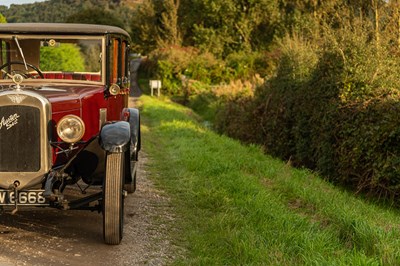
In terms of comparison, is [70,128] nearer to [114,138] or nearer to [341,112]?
[114,138]

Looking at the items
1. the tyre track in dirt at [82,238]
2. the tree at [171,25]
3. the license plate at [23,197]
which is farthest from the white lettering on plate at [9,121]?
the tree at [171,25]

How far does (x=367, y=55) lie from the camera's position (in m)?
10.2

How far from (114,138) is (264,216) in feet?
6.60

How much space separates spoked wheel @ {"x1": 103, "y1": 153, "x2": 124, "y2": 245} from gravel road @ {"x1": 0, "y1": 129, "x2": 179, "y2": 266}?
16 centimetres

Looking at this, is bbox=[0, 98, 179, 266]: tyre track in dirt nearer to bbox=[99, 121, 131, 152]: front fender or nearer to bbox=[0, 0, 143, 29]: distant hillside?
bbox=[99, 121, 131, 152]: front fender

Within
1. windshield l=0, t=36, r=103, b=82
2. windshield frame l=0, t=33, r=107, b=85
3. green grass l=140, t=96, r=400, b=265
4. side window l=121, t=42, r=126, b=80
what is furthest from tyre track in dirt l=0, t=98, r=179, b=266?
side window l=121, t=42, r=126, b=80

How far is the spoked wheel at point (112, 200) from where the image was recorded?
17.5 ft

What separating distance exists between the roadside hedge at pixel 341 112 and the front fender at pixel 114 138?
476cm

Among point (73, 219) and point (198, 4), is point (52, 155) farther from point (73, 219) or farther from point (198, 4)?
point (198, 4)

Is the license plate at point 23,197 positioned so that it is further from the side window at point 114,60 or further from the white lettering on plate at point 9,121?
the side window at point 114,60

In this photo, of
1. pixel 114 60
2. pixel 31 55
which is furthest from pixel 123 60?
pixel 31 55

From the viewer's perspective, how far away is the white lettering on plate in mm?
5172

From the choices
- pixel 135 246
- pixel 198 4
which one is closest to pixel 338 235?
pixel 135 246

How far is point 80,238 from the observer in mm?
5641
